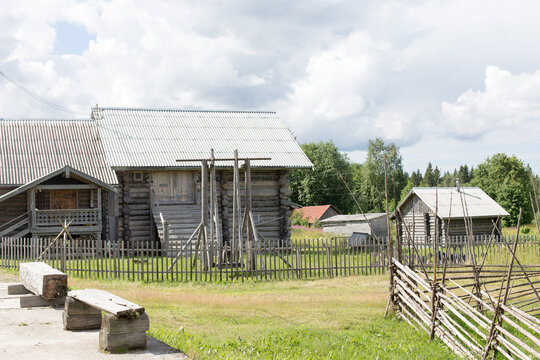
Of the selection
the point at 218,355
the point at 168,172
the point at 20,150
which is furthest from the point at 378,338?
the point at 20,150

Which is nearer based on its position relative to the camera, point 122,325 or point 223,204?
point 122,325

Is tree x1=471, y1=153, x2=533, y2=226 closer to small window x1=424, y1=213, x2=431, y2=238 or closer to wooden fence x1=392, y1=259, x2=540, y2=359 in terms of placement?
small window x1=424, y1=213, x2=431, y2=238

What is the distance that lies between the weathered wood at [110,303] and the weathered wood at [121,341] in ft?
0.80

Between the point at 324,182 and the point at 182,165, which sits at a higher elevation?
the point at 324,182

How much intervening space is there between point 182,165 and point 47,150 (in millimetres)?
7062

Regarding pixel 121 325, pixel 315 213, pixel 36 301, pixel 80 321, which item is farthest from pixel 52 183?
pixel 315 213

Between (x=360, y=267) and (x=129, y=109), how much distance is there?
688 inches

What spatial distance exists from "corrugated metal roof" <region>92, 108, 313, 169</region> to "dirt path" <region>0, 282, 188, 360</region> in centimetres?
1701

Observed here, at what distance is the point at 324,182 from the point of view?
78250mm

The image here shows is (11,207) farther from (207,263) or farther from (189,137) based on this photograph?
(207,263)

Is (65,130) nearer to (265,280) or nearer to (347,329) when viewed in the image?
(265,280)

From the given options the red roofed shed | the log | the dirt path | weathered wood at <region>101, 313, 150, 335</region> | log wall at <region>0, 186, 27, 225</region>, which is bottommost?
the dirt path

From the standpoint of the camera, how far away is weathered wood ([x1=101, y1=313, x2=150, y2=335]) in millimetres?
6695

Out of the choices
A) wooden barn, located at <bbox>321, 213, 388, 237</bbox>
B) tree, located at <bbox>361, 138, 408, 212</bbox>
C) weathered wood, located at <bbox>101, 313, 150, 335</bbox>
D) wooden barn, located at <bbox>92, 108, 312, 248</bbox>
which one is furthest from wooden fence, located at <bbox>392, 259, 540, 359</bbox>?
tree, located at <bbox>361, 138, 408, 212</bbox>
